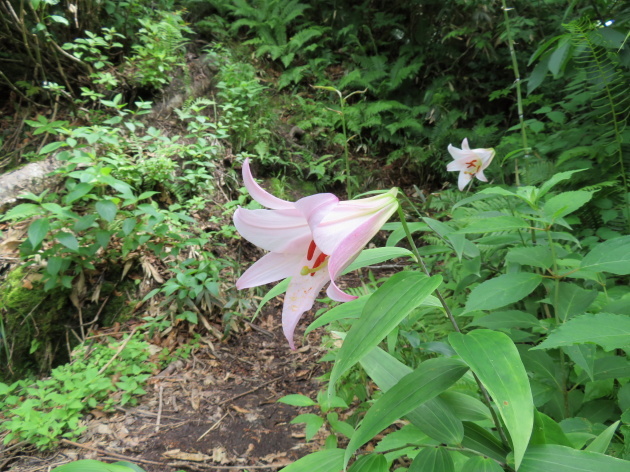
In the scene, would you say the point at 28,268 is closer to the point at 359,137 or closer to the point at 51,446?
the point at 51,446

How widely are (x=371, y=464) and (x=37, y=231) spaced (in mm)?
2105

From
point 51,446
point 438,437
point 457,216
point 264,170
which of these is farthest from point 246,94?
point 438,437

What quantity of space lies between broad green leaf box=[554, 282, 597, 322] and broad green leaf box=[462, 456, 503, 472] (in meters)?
0.50

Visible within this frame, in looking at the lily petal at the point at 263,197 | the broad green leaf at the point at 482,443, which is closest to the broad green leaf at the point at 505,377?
the broad green leaf at the point at 482,443

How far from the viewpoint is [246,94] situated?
3955 mm

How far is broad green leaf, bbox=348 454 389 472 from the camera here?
567 millimetres

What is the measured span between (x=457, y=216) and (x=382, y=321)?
1692 millimetres

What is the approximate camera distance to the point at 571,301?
0.96 metres

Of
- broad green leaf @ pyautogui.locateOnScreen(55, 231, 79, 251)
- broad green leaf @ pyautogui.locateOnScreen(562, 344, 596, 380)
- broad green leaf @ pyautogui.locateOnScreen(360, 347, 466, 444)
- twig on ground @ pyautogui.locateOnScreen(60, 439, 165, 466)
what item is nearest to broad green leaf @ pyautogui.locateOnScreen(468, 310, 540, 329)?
broad green leaf @ pyautogui.locateOnScreen(562, 344, 596, 380)

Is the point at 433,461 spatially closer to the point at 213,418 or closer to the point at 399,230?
the point at 399,230

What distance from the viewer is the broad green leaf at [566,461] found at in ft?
1.60

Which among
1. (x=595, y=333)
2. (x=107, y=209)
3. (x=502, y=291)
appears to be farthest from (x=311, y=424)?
(x=107, y=209)

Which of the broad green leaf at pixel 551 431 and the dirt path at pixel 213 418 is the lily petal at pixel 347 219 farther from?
the dirt path at pixel 213 418

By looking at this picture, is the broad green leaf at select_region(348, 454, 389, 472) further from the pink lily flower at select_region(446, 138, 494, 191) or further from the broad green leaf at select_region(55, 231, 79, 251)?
the broad green leaf at select_region(55, 231, 79, 251)
